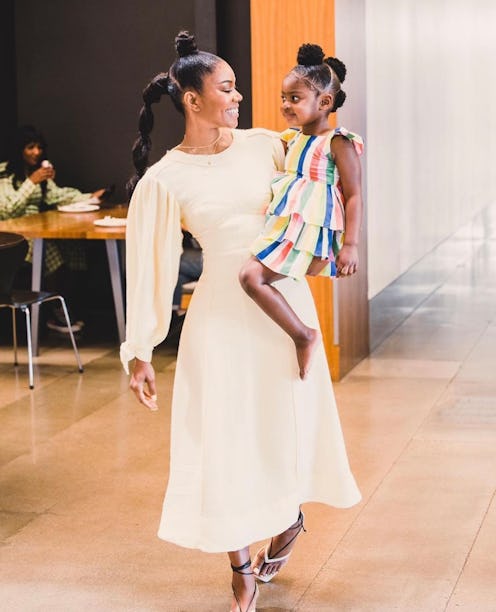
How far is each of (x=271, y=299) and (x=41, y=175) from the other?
200 inches

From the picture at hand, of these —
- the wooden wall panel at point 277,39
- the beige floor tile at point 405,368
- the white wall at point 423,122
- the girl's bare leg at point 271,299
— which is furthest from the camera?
the white wall at point 423,122

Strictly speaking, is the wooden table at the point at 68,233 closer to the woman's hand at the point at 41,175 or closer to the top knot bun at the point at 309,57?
the woman's hand at the point at 41,175

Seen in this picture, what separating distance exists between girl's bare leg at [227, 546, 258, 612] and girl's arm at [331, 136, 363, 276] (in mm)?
915

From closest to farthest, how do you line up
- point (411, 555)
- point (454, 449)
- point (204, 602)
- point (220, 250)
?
point (220, 250) → point (204, 602) → point (411, 555) → point (454, 449)

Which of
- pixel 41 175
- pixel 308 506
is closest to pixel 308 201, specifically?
pixel 308 506

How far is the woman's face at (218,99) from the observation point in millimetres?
3594

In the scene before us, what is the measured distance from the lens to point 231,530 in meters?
3.69

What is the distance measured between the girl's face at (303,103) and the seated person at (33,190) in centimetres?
473

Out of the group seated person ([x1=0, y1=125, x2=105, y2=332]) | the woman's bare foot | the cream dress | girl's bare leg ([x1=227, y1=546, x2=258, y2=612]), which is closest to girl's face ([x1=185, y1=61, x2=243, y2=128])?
the cream dress

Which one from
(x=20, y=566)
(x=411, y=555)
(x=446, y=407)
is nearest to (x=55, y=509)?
(x=20, y=566)

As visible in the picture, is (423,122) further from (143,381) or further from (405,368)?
(143,381)

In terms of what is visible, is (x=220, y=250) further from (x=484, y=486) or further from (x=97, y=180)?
(x=97, y=180)

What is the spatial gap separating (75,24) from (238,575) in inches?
236

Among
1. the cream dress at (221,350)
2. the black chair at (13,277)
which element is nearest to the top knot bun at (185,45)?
the cream dress at (221,350)
